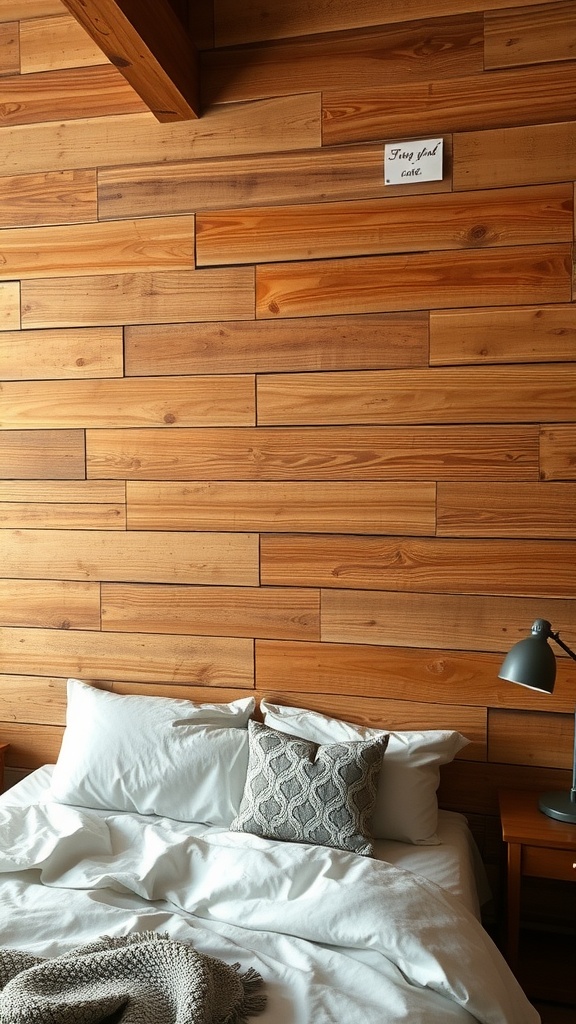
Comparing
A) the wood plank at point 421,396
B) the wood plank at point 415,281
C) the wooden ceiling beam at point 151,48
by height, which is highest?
the wooden ceiling beam at point 151,48

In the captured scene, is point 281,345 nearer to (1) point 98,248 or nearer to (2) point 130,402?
(2) point 130,402

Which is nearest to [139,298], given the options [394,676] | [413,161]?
[413,161]

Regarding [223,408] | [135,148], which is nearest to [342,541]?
[223,408]

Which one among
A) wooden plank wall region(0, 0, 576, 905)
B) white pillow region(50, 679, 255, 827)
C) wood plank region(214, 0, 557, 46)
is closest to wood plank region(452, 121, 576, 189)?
wooden plank wall region(0, 0, 576, 905)

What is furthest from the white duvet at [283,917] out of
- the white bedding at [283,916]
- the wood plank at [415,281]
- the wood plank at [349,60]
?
the wood plank at [349,60]

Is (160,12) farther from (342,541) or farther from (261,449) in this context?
(342,541)

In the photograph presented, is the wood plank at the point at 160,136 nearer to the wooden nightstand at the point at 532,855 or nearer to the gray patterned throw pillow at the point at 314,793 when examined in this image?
the gray patterned throw pillow at the point at 314,793

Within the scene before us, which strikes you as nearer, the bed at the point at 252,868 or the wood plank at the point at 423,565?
the bed at the point at 252,868

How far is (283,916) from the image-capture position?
6.00 feet

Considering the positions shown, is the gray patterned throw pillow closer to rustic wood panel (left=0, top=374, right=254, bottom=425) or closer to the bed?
the bed

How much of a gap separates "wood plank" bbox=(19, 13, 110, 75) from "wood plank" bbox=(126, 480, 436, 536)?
1382 mm

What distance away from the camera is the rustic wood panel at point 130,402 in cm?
270

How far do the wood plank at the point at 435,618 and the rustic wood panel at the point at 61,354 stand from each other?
1050 millimetres

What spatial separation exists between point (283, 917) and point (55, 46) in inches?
106
